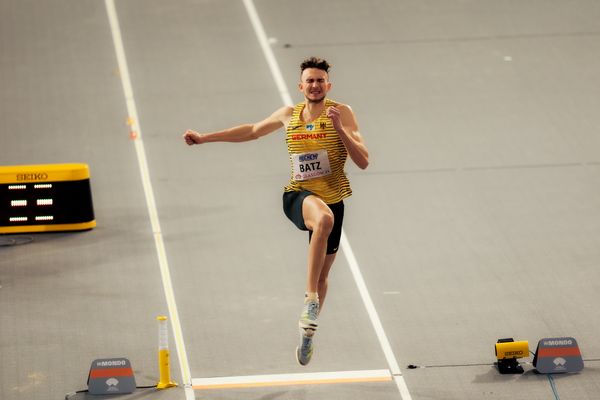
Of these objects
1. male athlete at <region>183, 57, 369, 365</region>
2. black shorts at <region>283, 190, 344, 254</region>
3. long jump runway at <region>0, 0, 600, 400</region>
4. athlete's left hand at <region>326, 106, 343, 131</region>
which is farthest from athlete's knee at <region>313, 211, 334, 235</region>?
long jump runway at <region>0, 0, 600, 400</region>

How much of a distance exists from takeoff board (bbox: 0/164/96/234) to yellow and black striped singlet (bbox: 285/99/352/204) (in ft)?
16.9

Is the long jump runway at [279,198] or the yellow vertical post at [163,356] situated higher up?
the long jump runway at [279,198]

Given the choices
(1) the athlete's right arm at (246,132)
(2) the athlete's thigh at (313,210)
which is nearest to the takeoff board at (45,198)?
(1) the athlete's right arm at (246,132)

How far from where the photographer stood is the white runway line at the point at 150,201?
11.8 meters

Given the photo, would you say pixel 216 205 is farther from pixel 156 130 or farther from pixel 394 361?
pixel 394 361

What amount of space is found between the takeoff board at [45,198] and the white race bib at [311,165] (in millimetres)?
5174

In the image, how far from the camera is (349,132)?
9.16 metres

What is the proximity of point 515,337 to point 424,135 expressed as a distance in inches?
203

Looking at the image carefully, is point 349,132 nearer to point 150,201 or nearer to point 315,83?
point 315,83

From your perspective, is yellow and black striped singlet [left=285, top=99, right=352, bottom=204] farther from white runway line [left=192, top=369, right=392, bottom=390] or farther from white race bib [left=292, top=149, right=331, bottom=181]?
white runway line [left=192, top=369, right=392, bottom=390]

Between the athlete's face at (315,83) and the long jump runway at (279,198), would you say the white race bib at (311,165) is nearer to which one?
the athlete's face at (315,83)

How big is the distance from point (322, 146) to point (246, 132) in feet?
2.34

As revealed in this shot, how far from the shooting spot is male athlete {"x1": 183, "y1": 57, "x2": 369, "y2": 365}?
927 centimetres

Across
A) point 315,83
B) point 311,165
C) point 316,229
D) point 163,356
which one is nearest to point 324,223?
point 316,229
